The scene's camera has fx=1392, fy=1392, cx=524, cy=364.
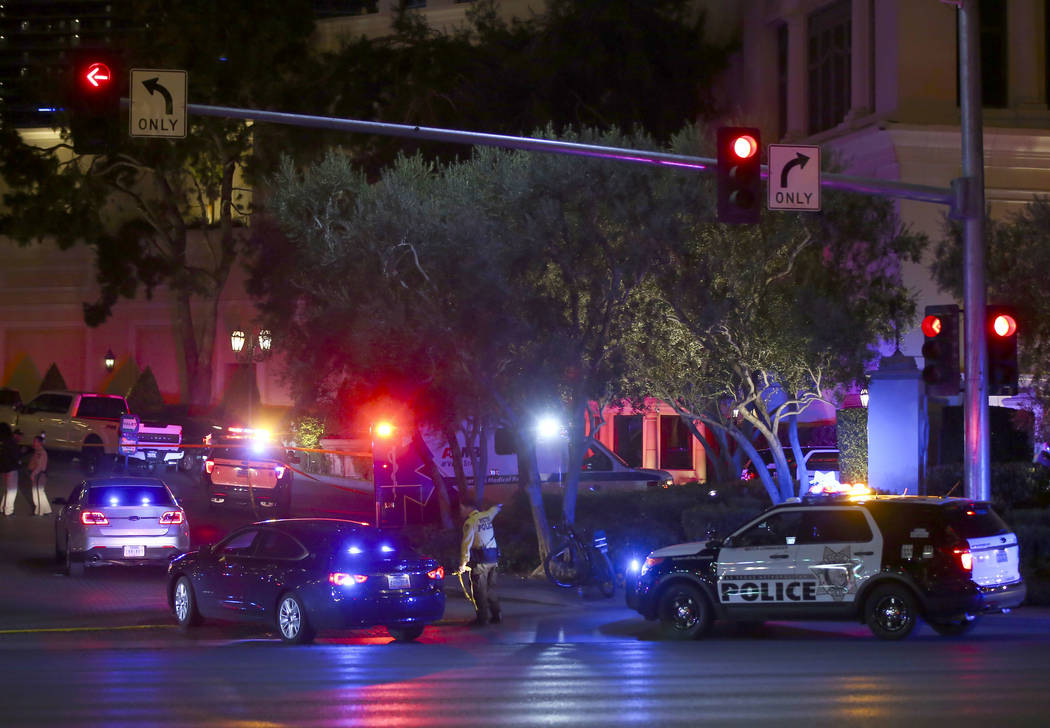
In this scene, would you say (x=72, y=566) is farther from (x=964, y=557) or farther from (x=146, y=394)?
(x=146, y=394)

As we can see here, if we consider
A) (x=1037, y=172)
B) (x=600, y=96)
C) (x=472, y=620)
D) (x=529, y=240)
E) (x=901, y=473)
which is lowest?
(x=472, y=620)

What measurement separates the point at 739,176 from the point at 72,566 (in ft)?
41.3

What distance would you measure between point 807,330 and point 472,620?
9570mm

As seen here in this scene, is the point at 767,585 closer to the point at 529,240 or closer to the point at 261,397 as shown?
the point at 529,240

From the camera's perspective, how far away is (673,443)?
1718 inches

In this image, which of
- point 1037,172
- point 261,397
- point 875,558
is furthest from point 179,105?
point 261,397

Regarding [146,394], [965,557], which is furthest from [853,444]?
[146,394]

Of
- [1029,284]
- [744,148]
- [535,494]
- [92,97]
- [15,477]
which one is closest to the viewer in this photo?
[92,97]

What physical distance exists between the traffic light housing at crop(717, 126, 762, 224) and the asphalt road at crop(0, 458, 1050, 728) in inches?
187

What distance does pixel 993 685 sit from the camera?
11445 mm

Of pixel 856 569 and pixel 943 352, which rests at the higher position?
→ pixel 943 352

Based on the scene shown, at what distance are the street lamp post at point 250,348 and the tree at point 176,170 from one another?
2505 millimetres

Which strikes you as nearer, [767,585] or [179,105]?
[179,105]

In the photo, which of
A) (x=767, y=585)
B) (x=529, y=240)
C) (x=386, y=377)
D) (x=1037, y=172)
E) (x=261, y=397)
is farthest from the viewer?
(x=261, y=397)
